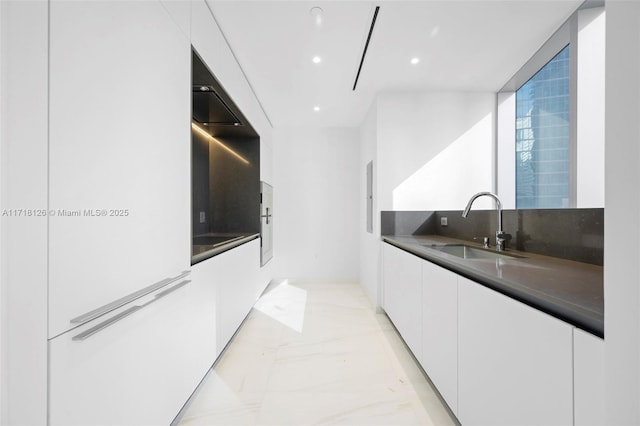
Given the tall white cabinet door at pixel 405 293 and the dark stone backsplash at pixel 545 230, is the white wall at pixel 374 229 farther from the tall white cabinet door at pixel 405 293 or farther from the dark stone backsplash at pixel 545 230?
the dark stone backsplash at pixel 545 230

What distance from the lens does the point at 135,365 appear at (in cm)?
96

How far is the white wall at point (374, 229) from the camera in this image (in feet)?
9.89

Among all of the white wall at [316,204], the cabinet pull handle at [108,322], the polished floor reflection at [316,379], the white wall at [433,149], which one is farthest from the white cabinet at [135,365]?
the white wall at [316,204]

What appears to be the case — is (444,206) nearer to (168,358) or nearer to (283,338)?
(283,338)

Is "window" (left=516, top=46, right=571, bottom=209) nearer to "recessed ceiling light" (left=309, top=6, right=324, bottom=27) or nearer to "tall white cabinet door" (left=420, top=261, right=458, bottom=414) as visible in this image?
"tall white cabinet door" (left=420, top=261, right=458, bottom=414)

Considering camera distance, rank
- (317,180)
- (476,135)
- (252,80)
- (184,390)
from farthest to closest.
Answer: (317,180), (476,135), (252,80), (184,390)

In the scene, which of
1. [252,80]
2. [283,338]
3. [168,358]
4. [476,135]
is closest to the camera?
[168,358]

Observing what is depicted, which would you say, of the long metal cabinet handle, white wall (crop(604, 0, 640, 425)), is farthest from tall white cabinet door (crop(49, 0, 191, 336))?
white wall (crop(604, 0, 640, 425))

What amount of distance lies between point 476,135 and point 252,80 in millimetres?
2463

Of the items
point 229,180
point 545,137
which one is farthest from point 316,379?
point 545,137

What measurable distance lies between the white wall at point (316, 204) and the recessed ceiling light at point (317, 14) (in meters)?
2.47

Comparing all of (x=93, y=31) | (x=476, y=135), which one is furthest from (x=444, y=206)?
(x=93, y=31)

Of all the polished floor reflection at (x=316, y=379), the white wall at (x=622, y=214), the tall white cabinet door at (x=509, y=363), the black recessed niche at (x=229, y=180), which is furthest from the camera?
the black recessed niche at (x=229, y=180)

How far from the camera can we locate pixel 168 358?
1.18 m
